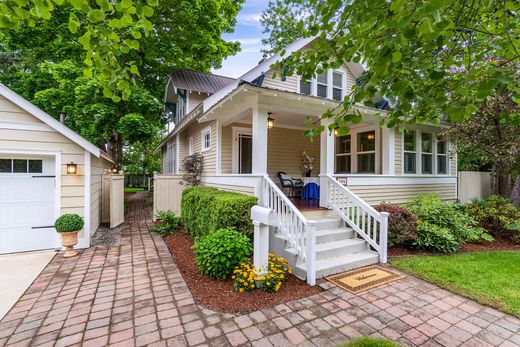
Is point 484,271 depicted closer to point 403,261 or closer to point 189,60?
point 403,261

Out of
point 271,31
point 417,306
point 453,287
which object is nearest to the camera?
point 417,306

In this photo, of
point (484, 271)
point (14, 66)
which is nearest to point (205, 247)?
point (484, 271)

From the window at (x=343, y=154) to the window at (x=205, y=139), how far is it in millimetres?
4711

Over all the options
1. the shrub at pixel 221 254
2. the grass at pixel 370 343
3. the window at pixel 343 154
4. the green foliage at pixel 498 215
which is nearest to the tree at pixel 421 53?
the grass at pixel 370 343

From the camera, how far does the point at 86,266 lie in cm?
491

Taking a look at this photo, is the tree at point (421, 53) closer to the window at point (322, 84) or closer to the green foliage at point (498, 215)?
the window at point (322, 84)

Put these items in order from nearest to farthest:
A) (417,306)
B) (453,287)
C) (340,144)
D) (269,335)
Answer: (269,335)
(417,306)
(453,287)
(340,144)

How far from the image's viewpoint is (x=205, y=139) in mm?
9078

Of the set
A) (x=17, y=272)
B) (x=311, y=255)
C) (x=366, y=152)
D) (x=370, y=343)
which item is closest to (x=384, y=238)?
(x=311, y=255)

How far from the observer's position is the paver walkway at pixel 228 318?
2754mm

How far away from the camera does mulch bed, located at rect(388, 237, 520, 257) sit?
5633 mm

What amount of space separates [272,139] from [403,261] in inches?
208

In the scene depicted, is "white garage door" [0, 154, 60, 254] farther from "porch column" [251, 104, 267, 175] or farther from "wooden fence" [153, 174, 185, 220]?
"porch column" [251, 104, 267, 175]

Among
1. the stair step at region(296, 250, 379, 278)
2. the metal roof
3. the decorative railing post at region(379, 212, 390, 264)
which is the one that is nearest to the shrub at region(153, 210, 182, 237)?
the stair step at region(296, 250, 379, 278)
